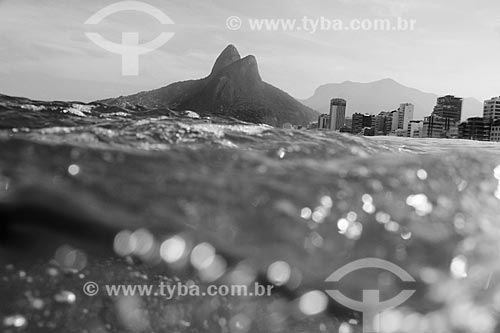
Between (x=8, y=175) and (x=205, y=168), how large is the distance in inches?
12.8

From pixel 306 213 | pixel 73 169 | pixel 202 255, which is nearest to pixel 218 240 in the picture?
pixel 202 255

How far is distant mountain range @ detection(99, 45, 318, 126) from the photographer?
158 cm

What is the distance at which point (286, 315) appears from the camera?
0.70 m

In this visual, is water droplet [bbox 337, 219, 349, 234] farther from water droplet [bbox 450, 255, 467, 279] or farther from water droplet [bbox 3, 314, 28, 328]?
water droplet [bbox 3, 314, 28, 328]

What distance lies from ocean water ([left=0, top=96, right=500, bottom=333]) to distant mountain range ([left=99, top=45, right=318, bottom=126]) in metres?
0.59

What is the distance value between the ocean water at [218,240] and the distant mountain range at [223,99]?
59cm

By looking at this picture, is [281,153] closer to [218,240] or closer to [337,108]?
[218,240]

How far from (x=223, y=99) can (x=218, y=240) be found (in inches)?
82.5

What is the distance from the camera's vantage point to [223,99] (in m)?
2.74

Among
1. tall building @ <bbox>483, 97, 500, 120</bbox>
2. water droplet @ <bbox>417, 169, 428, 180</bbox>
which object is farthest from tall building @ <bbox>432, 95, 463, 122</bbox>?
water droplet @ <bbox>417, 169, 428, 180</bbox>

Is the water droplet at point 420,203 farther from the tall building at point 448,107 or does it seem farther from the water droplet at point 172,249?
the tall building at point 448,107

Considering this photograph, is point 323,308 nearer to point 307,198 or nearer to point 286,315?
point 286,315

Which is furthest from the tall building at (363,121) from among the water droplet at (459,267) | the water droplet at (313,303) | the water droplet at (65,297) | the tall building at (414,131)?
the water droplet at (65,297)

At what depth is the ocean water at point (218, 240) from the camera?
0.68m
